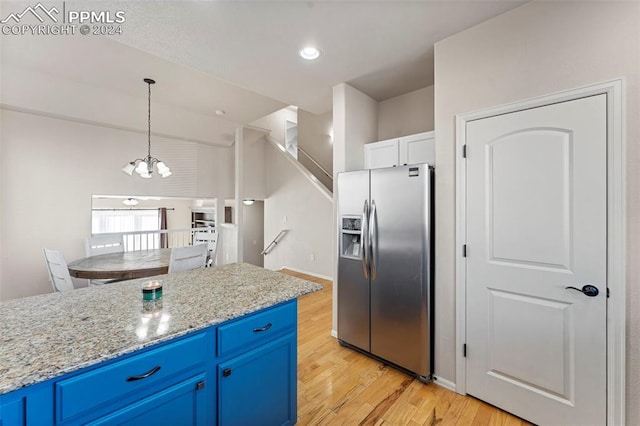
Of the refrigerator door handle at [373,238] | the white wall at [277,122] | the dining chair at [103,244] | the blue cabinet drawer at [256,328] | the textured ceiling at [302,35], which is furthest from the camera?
the white wall at [277,122]

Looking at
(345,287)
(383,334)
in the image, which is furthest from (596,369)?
(345,287)

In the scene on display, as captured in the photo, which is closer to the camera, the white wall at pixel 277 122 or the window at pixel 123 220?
the white wall at pixel 277 122

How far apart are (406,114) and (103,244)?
4.57 metres

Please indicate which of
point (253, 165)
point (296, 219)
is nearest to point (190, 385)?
point (296, 219)

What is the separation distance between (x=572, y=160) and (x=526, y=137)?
0.29m

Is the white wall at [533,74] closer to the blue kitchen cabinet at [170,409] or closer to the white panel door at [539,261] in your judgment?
the white panel door at [539,261]

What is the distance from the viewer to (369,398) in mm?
2014

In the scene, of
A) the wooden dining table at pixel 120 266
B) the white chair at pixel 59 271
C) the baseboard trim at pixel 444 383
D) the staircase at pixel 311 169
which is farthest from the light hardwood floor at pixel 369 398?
the staircase at pixel 311 169

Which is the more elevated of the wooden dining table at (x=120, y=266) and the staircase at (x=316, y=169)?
the staircase at (x=316, y=169)

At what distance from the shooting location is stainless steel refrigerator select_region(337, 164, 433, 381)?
84.7 inches

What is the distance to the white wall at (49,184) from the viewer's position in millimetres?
3576

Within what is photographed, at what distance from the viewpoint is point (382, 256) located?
2395 mm

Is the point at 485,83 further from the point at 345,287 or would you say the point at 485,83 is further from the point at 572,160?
the point at 345,287

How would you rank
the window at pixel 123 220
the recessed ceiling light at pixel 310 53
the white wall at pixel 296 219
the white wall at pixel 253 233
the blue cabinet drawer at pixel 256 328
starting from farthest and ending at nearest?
1. the window at pixel 123 220
2. the white wall at pixel 253 233
3. the white wall at pixel 296 219
4. the recessed ceiling light at pixel 310 53
5. the blue cabinet drawer at pixel 256 328
